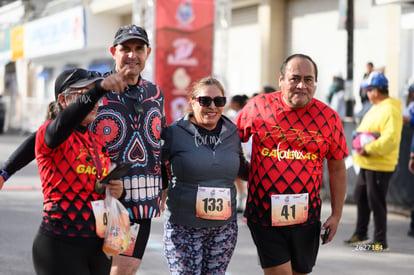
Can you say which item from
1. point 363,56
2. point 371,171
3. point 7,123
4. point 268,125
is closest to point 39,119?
point 7,123

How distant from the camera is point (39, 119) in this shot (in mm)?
26594

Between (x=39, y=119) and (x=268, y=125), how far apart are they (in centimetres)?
2321

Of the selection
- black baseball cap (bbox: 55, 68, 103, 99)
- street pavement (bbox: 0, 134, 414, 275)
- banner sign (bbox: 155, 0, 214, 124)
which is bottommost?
street pavement (bbox: 0, 134, 414, 275)

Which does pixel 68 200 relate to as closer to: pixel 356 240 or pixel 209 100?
pixel 209 100

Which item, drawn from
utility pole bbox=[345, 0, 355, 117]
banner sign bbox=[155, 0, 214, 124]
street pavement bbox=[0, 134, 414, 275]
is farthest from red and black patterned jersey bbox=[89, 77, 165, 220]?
banner sign bbox=[155, 0, 214, 124]

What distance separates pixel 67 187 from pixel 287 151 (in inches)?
60.6

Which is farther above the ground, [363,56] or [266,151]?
[363,56]

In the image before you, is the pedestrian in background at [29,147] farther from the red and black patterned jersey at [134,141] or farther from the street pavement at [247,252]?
the street pavement at [247,252]

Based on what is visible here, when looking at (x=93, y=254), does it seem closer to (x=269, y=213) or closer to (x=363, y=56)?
(x=269, y=213)

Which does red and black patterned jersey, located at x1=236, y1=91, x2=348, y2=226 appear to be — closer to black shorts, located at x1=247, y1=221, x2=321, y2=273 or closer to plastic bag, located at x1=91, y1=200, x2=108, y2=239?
black shorts, located at x1=247, y1=221, x2=321, y2=273

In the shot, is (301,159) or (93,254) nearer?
(93,254)

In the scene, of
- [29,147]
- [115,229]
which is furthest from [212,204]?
[29,147]

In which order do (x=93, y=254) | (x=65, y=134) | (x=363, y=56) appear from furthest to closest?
(x=363, y=56), (x=93, y=254), (x=65, y=134)

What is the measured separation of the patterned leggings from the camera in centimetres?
423
